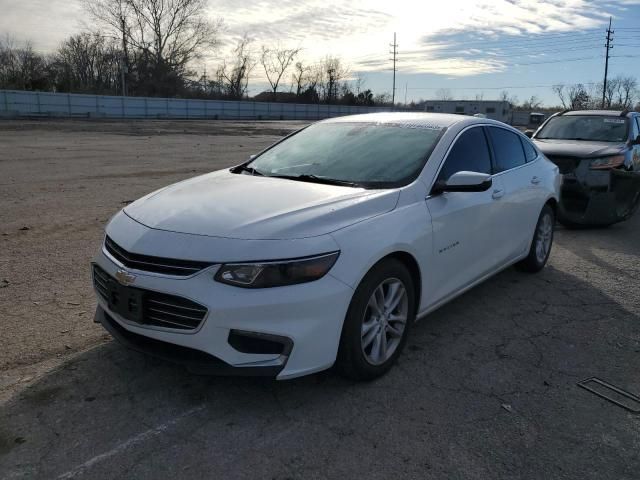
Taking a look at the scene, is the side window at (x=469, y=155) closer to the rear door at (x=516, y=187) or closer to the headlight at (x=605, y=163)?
the rear door at (x=516, y=187)

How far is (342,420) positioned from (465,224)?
189cm

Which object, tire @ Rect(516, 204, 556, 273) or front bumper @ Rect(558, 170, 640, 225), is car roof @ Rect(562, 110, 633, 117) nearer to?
front bumper @ Rect(558, 170, 640, 225)

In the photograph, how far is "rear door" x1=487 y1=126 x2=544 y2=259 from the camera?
505cm

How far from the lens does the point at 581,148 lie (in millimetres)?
8672

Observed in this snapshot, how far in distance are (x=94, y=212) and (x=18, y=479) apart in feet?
20.5

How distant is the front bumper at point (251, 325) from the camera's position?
2914mm

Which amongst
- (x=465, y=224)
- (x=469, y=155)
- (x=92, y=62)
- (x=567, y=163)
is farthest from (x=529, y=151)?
(x=92, y=62)

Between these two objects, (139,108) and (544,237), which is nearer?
(544,237)

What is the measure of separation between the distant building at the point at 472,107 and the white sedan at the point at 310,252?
56.5 metres

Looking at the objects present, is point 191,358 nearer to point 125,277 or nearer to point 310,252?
point 125,277

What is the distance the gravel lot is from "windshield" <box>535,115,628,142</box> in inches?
200

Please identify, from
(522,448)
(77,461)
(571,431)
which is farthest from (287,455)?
(571,431)

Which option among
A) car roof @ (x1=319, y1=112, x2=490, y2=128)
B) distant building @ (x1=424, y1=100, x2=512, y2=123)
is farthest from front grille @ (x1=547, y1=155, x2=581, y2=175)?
distant building @ (x1=424, y1=100, x2=512, y2=123)

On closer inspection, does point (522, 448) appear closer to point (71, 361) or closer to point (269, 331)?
point (269, 331)
